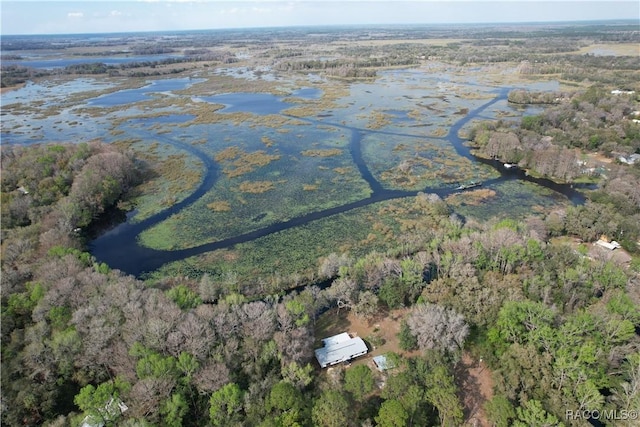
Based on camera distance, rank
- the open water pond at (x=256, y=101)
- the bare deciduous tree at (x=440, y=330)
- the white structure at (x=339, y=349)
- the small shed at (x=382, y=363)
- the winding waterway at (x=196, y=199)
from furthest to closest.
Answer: the open water pond at (x=256, y=101) → the winding waterway at (x=196, y=199) → the white structure at (x=339, y=349) → the bare deciduous tree at (x=440, y=330) → the small shed at (x=382, y=363)

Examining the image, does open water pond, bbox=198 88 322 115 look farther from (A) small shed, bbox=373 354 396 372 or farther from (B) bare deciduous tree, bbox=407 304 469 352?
(A) small shed, bbox=373 354 396 372

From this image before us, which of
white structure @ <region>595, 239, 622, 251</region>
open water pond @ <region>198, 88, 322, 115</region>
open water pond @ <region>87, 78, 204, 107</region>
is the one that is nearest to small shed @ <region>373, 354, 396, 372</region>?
white structure @ <region>595, 239, 622, 251</region>

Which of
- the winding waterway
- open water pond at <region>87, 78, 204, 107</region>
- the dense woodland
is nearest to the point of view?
the dense woodland

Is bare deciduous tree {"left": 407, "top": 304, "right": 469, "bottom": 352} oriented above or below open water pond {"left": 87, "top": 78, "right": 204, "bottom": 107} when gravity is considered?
below

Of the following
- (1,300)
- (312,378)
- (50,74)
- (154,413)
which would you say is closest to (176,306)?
(154,413)


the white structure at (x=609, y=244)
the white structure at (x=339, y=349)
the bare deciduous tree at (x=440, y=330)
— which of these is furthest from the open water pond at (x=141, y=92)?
the white structure at (x=609, y=244)

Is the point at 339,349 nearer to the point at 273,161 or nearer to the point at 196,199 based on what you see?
the point at 196,199

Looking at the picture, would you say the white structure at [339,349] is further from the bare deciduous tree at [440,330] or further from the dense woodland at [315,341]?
the bare deciduous tree at [440,330]

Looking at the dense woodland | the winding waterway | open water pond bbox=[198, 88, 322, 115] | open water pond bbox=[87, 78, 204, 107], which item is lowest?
the winding waterway
